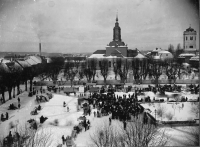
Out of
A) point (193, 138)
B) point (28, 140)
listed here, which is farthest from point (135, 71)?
point (28, 140)

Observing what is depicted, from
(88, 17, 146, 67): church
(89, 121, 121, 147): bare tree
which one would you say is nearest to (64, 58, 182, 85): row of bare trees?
(88, 17, 146, 67): church

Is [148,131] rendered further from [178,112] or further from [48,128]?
[178,112]

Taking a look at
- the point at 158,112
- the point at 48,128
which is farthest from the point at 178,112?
the point at 48,128

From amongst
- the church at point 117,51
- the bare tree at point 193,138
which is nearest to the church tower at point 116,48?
the church at point 117,51

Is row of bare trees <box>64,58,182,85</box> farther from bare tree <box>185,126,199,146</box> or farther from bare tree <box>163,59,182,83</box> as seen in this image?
bare tree <box>185,126,199,146</box>

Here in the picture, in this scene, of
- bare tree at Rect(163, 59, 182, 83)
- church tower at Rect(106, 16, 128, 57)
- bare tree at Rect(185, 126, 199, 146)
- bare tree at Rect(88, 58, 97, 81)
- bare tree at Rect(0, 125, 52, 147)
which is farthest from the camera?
church tower at Rect(106, 16, 128, 57)

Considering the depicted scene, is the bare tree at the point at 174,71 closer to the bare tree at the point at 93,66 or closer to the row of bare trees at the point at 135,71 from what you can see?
the row of bare trees at the point at 135,71

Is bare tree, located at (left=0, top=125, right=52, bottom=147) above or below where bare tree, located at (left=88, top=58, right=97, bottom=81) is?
below

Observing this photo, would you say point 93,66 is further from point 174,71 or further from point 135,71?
point 174,71

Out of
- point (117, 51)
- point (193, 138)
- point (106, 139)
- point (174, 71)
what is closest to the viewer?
point (106, 139)

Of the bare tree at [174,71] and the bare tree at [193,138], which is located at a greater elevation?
the bare tree at [174,71]

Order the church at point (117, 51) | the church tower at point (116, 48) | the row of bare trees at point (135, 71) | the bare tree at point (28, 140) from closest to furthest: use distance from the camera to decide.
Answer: the bare tree at point (28, 140) < the row of bare trees at point (135, 71) < the church tower at point (116, 48) < the church at point (117, 51)

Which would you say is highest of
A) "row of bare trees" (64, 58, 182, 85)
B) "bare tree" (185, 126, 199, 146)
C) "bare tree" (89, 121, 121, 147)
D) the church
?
the church
